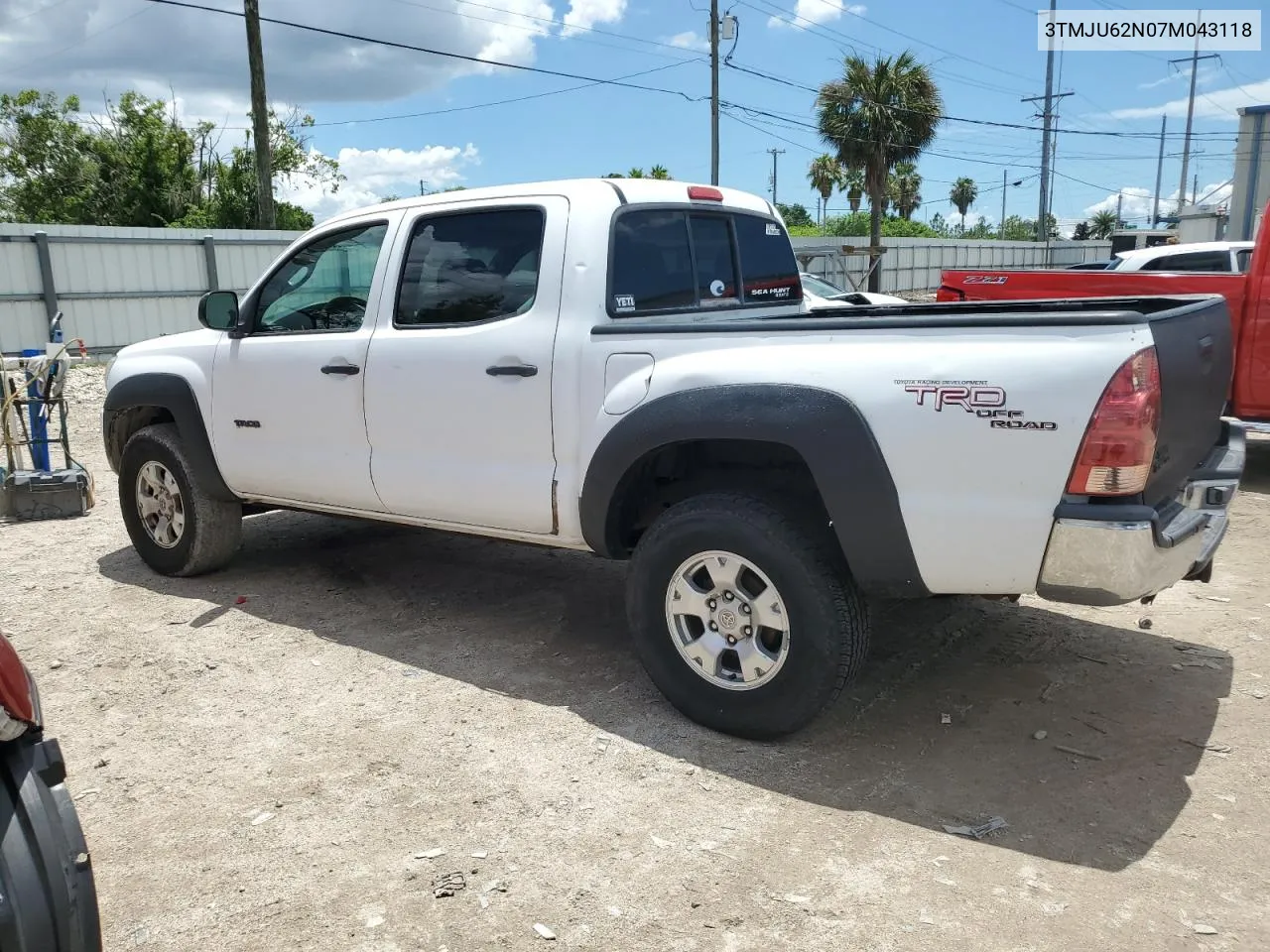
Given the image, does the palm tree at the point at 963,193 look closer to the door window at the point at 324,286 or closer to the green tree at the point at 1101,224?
the green tree at the point at 1101,224

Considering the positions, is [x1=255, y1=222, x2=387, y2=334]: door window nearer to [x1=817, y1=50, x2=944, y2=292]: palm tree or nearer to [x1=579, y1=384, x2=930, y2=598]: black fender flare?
[x1=579, y1=384, x2=930, y2=598]: black fender flare

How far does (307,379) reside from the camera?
4.86 meters

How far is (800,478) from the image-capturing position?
373cm

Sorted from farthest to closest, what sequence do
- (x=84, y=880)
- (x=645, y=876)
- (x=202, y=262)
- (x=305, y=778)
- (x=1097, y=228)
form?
(x=1097, y=228), (x=202, y=262), (x=305, y=778), (x=645, y=876), (x=84, y=880)

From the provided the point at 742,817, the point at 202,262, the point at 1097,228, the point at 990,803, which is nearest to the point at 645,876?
the point at 742,817

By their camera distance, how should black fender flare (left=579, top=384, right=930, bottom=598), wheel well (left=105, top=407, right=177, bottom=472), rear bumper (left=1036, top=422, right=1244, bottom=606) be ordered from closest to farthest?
rear bumper (left=1036, top=422, right=1244, bottom=606) < black fender flare (left=579, top=384, right=930, bottom=598) < wheel well (left=105, top=407, right=177, bottom=472)

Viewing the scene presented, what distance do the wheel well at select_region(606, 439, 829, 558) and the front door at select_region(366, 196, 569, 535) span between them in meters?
0.32

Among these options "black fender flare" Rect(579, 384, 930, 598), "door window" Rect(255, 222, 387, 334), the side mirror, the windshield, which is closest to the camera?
"black fender flare" Rect(579, 384, 930, 598)

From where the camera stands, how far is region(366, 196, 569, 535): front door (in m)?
4.08

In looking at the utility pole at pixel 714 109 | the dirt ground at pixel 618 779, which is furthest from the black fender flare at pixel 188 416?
the utility pole at pixel 714 109

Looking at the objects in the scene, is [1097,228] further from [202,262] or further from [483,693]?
[483,693]

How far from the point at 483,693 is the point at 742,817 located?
4.52 ft

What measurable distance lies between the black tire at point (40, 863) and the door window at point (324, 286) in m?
2.96

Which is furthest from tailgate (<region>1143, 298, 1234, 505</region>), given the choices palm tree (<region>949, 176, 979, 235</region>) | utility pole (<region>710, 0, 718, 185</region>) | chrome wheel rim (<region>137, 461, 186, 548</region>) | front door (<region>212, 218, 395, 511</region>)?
palm tree (<region>949, 176, 979, 235</region>)
